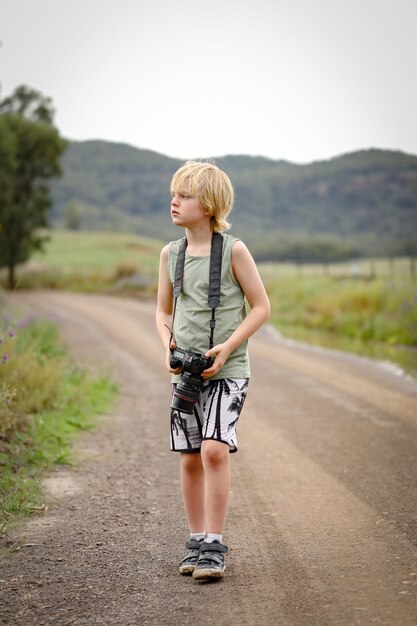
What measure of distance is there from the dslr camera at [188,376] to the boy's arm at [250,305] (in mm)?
37

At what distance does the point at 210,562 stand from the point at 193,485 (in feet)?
1.44

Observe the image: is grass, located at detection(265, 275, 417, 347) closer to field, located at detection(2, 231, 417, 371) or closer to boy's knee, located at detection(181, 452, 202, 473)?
field, located at detection(2, 231, 417, 371)

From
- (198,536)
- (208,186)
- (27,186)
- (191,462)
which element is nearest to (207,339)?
(191,462)

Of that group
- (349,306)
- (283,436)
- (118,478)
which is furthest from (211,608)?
(349,306)

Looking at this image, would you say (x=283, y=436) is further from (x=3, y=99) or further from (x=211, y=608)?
(x=3, y=99)

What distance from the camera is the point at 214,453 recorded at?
4.46 meters

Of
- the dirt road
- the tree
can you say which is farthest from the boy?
the tree

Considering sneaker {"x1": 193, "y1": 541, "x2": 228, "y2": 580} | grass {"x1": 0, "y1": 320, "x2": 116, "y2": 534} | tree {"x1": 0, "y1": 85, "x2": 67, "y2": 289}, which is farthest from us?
tree {"x1": 0, "y1": 85, "x2": 67, "y2": 289}

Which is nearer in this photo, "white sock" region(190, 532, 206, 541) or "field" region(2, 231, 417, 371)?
"white sock" region(190, 532, 206, 541)

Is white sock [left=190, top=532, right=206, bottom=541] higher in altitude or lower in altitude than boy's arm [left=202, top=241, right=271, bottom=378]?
lower

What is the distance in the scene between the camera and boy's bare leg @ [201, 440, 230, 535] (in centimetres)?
447

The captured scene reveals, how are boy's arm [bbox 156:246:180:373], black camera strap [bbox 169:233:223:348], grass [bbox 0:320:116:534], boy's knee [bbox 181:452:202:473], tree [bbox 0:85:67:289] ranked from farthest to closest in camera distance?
tree [bbox 0:85:67:289]
grass [bbox 0:320:116:534]
boy's arm [bbox 156:246:180:373]
boy's knee [bbox 181:452:202:473]
black camera strap [bbox 169:233:223:348]

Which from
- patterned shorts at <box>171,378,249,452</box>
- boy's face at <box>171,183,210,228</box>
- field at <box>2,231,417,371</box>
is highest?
boy's face at <box>171,183,210,228</box>

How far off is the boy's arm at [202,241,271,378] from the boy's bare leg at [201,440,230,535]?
371mm
